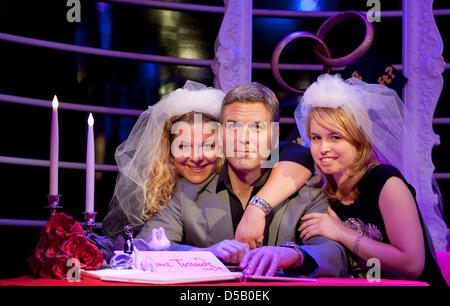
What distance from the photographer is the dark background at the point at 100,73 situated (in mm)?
3635

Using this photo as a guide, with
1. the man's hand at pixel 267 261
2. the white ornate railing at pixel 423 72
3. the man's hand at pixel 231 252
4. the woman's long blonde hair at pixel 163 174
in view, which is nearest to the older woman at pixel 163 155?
the woman's long blonde hair at pixel 163 174

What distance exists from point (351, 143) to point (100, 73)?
2.35m

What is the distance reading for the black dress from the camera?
207cm

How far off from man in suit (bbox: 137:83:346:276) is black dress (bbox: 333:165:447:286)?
123 mm

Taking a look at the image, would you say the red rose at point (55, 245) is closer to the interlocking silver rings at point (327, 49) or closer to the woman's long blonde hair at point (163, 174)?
the woman's long blonde hair at point (163, 174)

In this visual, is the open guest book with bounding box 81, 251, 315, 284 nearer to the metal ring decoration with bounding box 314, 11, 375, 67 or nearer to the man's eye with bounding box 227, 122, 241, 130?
the man's eye with bounding box 227, 122, 241, 130

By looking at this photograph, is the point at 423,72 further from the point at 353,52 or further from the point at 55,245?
the point at 55,245

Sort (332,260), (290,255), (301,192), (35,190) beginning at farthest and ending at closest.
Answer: (35,190) < (301,192) < (332,260) < (290,255)

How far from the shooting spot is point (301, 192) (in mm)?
2230

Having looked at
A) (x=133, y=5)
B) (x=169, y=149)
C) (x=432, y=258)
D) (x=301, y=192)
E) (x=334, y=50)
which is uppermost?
(x=133, y=5)

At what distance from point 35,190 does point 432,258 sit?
8.64ft
